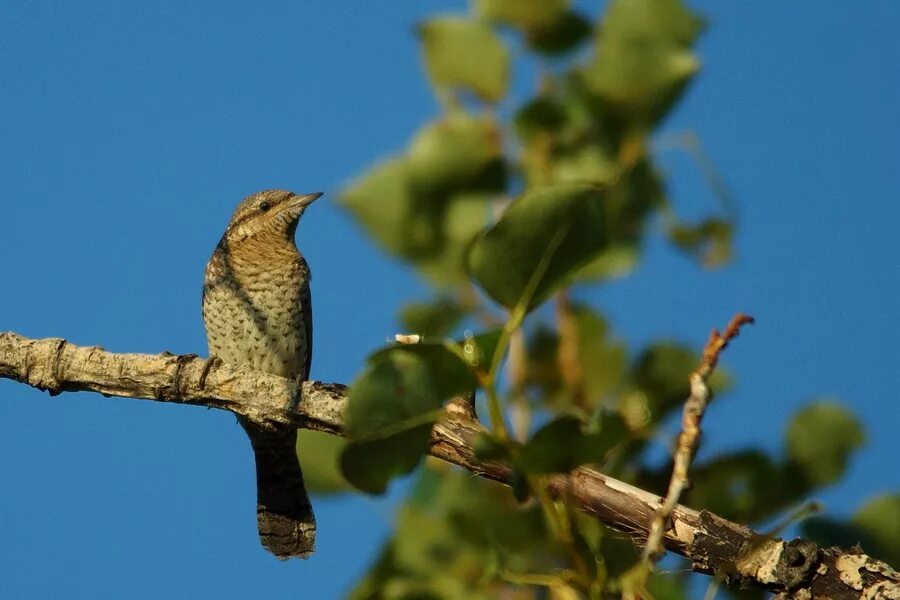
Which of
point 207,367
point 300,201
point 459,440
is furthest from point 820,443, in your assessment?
point 300,201

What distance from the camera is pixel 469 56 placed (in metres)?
0.99

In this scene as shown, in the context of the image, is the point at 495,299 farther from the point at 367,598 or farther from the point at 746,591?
the point at 746,591

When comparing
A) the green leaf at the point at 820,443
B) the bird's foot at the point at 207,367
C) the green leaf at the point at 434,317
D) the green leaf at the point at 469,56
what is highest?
the bird's foot at the point at 207,367

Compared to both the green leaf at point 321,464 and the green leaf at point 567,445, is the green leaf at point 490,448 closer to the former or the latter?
the green leaf at point 567,445

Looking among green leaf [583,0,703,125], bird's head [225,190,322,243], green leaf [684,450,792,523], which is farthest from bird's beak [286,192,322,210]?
green leaf [583,0,703,125]

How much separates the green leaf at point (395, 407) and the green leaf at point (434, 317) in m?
0.13

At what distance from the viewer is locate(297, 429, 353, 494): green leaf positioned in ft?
3.72

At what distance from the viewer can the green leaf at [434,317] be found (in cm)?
94

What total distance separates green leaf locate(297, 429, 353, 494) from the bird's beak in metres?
4.94

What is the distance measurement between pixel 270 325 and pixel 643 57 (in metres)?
4.77

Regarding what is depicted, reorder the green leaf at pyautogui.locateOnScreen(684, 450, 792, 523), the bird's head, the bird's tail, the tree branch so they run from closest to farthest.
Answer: the green leaf at pyautogui.locateOnScreen(684, 450, 792, 523)
the tree branch
the bird's tail
the bird's head

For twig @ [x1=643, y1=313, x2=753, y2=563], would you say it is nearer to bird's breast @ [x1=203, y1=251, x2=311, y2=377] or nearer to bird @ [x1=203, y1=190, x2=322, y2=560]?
bird @ [x1=203, y1=190, x2=322, y2=560]

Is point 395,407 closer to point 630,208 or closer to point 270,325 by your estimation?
point 630,208

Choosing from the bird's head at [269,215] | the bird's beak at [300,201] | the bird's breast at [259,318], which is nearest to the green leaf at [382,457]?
the bird's breast at [259,318]
